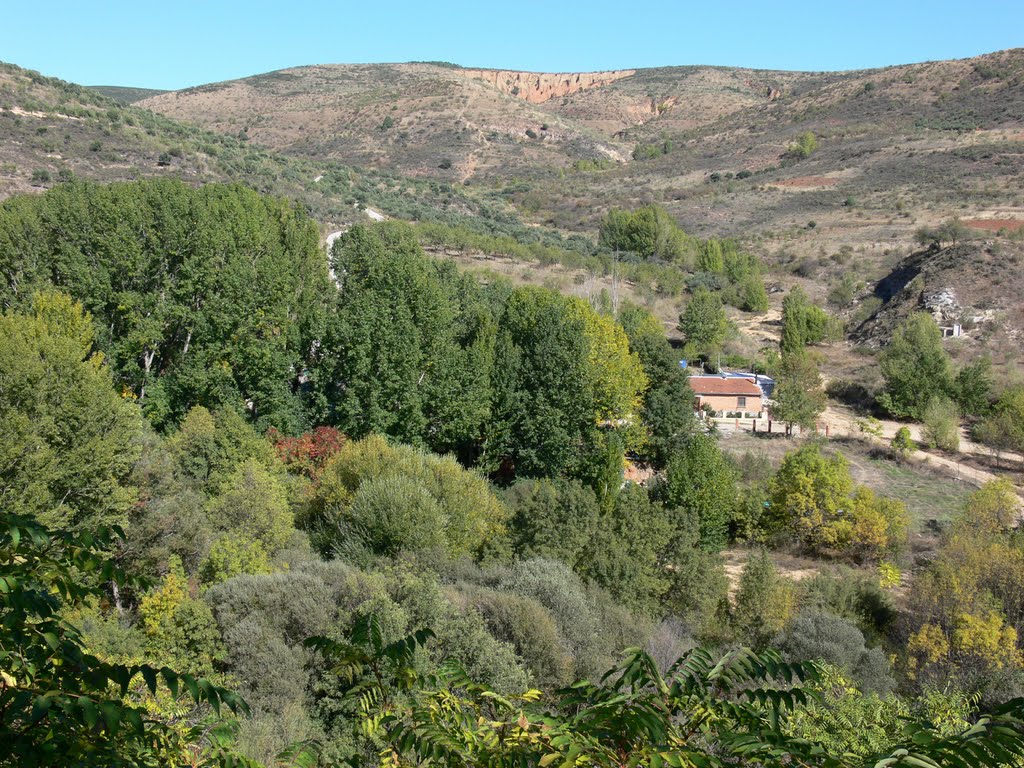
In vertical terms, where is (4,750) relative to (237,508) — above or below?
above

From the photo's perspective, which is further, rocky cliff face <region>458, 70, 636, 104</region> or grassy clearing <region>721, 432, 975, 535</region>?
rocky cliff face <region>458, 70, 636, 104</region>

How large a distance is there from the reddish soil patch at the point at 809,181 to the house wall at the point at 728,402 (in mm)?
52717

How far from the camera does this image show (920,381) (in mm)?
37969

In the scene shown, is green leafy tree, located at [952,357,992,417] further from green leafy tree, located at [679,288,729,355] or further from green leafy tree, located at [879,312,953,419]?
green leafy tree, located at [679,288,729,355]

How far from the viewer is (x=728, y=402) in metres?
36.0

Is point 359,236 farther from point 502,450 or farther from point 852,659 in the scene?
point 852,659

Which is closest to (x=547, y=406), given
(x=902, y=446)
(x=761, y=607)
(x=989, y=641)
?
(x=761, y=607)

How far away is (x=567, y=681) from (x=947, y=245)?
182 ft

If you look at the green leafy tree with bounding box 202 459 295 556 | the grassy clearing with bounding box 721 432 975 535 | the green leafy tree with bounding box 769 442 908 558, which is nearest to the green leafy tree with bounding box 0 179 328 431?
the green leafy tree with bounding box 202 459 295 556

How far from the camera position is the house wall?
118 ft

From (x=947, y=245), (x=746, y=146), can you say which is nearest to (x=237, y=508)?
(x=947, y=245)

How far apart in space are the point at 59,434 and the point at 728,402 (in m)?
28.1

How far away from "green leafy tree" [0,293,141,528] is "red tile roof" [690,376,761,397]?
25504 mm

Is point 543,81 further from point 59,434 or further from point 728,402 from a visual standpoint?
point 59,434
